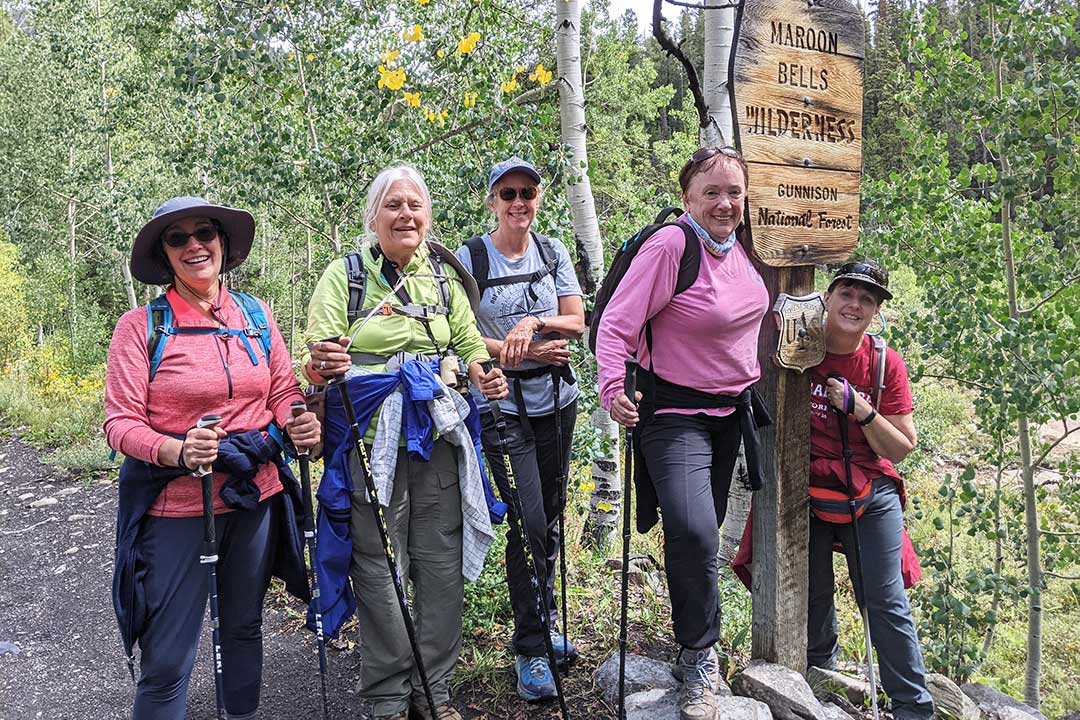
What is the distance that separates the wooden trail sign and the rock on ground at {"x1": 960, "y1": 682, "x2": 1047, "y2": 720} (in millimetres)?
2775

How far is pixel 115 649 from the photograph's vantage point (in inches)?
195

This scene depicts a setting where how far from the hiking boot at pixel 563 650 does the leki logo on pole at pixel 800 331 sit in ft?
5.92

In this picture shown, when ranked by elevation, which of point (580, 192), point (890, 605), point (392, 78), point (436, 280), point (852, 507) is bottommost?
point (890, 605)

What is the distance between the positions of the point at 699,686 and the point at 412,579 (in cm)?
133

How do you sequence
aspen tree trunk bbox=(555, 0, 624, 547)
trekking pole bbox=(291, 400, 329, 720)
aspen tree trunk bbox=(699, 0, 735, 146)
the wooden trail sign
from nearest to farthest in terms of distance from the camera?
trekking pole bbox=(291, 400, 329, 720)
the wooden trail sign
aspen tree trunk bbox=(699, 0, 735, 146)
aspen tree trunk bbox=(555, 0, 624, 547)

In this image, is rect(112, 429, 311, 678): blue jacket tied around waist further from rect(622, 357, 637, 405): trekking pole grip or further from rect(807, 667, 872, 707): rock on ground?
rect(807, 667, 872, 707): rock on ground

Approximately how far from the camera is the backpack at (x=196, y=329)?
111 inches

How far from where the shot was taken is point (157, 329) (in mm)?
2832

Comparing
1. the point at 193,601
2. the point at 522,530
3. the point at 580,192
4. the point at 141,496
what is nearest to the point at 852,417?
the point at 522,530

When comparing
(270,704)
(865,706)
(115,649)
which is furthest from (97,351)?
(865,706)

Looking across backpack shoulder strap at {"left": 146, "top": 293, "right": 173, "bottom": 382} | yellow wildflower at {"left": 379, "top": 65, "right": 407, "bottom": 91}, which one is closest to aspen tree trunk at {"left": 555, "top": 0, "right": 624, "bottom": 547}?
yellow wildflower at {"left": 379, "top": 65, "right": 407, "bottom": 91}

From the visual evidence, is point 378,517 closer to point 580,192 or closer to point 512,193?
point 512,193

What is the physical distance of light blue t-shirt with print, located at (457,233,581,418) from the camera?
3701 millimetres

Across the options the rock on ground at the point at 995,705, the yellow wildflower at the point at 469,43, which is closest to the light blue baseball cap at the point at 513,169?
the yellow wildflower at the point at 469,43
